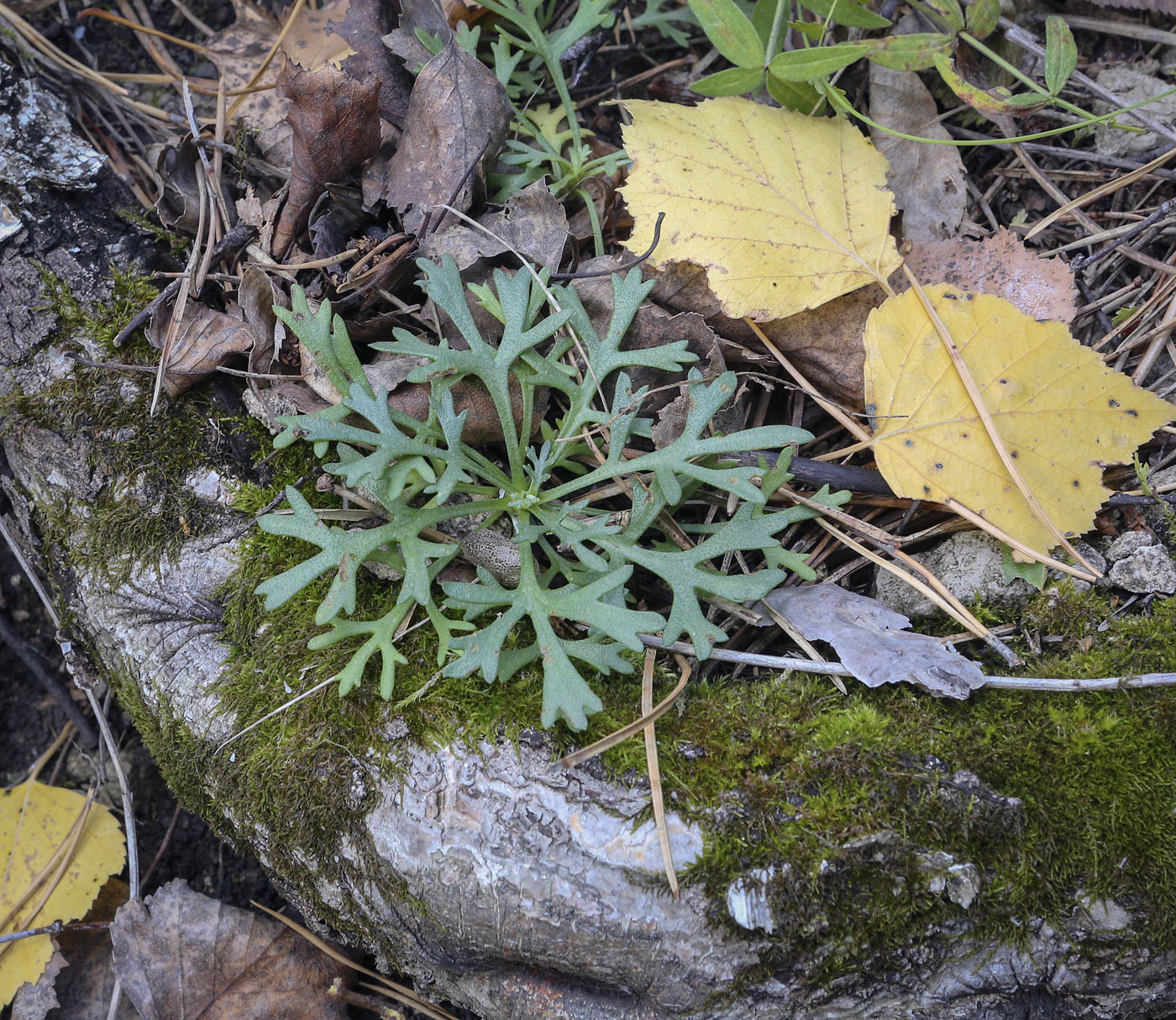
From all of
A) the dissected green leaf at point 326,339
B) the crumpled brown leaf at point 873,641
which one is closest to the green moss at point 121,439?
the dissected green leaf at point 326,339

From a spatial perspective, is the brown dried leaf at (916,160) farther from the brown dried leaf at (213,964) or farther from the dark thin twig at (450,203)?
the brown dried leaf at (213,964)

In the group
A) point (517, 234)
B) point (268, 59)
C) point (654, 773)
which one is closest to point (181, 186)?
point (268, 59)

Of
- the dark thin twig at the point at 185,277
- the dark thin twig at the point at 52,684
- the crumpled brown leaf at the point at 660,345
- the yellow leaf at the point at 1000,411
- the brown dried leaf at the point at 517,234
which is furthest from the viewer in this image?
the dark thin twig at the point at 52,684

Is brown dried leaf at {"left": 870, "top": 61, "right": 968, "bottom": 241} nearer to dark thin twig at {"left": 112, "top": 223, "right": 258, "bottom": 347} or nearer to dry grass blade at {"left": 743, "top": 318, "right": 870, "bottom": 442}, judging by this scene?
dry grass blade at {"left": 743, "top": 318, "right": 870, "bottom": 442}

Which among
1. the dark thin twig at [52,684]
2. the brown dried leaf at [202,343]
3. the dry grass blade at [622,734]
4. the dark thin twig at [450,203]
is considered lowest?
the dark thin twig at [52,684]

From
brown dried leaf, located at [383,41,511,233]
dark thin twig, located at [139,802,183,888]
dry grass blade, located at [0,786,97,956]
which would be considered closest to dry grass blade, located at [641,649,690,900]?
brown dried leaf, located at [383,41,511,233]

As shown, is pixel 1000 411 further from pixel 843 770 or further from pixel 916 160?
pixel 843 770

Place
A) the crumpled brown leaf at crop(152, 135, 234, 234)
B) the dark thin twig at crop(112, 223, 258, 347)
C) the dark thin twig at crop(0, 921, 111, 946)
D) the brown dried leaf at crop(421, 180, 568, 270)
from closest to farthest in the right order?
the brown dried leaf at crop(421, 180, 568, 270) → the dark thin twig at crop(112, 223, 258, 347) → the crumpled brown leaf at crop(152, 135, 234, 234) → the dark thin twig at crop(0, 921, 111, 946)
